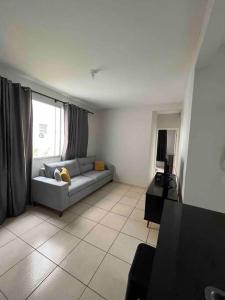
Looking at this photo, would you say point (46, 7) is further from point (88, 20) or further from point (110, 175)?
point (110, 175)

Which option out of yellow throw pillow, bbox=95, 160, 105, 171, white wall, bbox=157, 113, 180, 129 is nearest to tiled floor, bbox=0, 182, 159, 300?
yellow throw pillow, bbox=95, 160, 105, 171

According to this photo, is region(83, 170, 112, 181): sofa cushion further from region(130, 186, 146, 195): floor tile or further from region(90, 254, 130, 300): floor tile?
region(90, 254, 130, 300): floor tile

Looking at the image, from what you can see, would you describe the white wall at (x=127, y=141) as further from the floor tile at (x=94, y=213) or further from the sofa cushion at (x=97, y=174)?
the floor tile at (x=94, y=213)

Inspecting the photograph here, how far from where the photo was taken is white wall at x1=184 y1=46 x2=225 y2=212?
59.9 inches

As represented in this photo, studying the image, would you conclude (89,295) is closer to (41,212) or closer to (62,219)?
(62,219)

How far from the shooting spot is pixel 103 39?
151 cm

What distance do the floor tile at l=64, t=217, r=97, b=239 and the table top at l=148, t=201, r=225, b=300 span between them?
1.58 meters

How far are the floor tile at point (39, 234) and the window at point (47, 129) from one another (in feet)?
4.79

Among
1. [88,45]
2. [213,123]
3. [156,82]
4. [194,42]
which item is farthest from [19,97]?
[213,123]

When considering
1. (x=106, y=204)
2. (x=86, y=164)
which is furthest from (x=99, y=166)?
(x=106, y=204)

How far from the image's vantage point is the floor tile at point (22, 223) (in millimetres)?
2137

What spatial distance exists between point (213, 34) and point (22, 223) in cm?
337

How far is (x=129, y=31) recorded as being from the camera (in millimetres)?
1377

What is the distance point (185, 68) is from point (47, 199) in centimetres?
319
